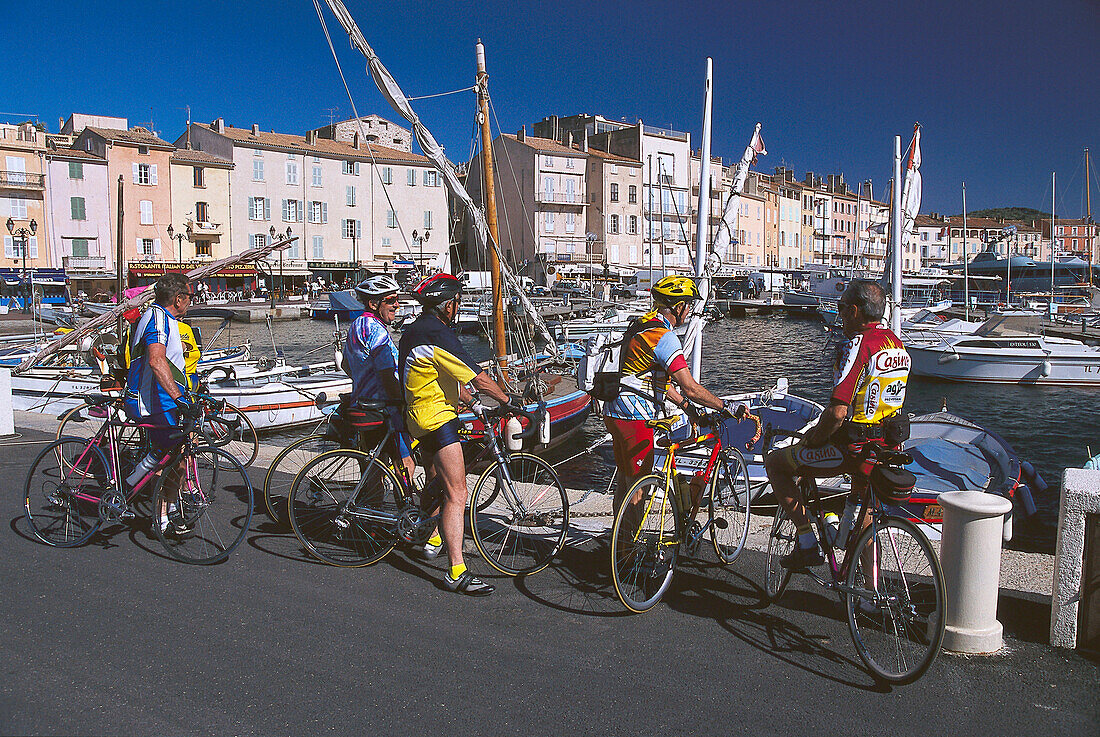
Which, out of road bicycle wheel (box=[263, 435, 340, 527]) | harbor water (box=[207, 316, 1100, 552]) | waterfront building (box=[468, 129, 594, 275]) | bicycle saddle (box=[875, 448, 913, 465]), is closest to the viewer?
bicycle saddle (box=[875, 448, 913, 465])

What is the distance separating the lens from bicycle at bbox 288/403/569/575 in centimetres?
518

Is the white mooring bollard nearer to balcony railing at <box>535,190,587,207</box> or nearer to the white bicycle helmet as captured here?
the white bicycle helmet

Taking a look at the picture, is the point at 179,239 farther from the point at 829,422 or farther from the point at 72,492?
the point at 829,422

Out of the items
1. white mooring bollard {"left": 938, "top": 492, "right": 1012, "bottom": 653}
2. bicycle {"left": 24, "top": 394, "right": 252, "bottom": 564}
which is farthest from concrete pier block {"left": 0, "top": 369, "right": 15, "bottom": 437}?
white mooring bollard {"left": 938, "top": 492, "right": 1012, "bottom": 653}

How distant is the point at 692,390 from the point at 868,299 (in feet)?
3.63

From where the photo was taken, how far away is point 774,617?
15.0 feet

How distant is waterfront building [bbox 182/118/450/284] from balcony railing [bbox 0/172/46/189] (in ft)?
40.2

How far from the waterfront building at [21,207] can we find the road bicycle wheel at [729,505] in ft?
199

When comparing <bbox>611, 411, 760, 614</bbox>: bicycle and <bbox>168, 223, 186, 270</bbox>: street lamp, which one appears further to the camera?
<bbox>168, 223, 186, 270</bbox>: street lamp

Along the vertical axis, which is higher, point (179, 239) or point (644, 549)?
point (179, 239)

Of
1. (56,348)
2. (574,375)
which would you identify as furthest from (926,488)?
(56,348)

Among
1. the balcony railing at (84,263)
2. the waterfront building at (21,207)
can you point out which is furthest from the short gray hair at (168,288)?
the balcony railing at (84,263)

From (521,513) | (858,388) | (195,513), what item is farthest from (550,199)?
(858,388)

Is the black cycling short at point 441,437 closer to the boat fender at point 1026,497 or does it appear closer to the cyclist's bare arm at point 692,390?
the cyclist's bare arm at point 692,390
